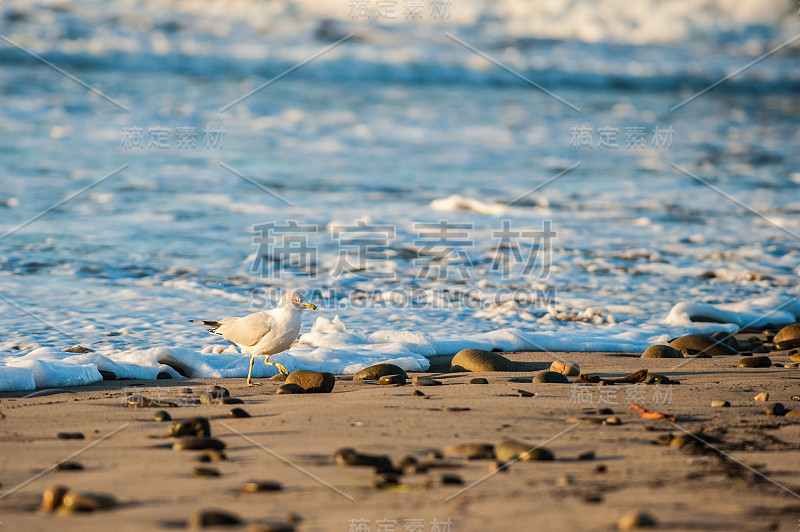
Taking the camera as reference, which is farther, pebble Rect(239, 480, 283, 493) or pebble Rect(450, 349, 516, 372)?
pebble Rect(450, 349, 516, 372)

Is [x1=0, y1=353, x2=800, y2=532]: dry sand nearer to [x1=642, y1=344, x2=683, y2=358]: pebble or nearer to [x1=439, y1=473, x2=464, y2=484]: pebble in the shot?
[x1=439, y1=473, x2=464, y2=484]: pebble

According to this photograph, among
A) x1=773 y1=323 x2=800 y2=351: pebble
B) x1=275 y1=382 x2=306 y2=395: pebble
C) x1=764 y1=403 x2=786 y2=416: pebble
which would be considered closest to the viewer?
x1=764 y1=403 x2=786 y2=416: pebble

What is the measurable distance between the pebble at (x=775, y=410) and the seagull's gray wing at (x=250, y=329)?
8.72 feet

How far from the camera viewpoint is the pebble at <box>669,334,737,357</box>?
5322mm

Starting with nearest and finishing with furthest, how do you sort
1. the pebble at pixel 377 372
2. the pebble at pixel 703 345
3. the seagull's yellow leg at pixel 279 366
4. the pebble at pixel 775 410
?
1. the pebble at pixel 775 410
2. the pebble at pixel 377 372
3. the seagull's yellow leg at pixel 279 366
4. the pebble at pixel 703 345

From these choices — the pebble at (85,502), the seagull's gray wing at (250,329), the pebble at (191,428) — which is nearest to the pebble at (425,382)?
the seagull's gray wing at (250,329)

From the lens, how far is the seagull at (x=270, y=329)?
15.0 ft

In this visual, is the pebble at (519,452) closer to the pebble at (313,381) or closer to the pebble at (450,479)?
the pebble at (450,479)

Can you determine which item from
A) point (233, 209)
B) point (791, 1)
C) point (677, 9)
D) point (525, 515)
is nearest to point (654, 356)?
point (525, 515)

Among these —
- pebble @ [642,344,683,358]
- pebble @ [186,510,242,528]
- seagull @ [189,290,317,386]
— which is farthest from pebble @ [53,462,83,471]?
pebble @ [642,344,683,358]

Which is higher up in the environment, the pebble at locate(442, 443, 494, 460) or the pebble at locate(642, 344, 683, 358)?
the pebble at locate(642, 344, 683, 358)

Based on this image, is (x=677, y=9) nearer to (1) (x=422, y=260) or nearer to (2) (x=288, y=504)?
(1) (x=422, y=260)

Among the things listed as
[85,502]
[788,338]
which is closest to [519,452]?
[85,502]

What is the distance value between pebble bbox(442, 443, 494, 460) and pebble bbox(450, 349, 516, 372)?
180 cm
